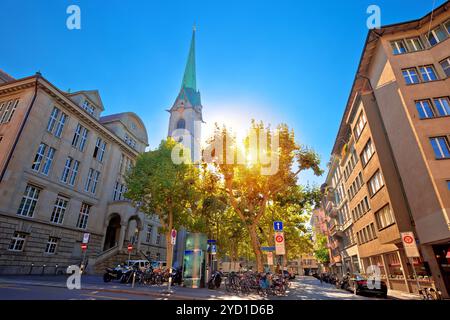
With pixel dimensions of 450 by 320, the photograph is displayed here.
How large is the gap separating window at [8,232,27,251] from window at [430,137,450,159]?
3389cm

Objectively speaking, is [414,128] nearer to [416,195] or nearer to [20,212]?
[416,195]

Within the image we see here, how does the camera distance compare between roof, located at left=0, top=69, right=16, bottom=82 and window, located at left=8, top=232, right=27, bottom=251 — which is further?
roof, located at left=0, top=69, right=16, bottom=82

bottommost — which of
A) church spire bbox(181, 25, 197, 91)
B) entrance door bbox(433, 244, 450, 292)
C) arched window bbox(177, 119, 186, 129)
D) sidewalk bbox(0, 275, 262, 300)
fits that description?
sidewalk bbox(0, 275, 262, 300)

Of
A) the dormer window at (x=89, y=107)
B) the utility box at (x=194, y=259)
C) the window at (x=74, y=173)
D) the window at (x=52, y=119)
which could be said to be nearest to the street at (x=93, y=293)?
the utility box at (x=194, y=259)

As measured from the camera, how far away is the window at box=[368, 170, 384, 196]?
861 inches

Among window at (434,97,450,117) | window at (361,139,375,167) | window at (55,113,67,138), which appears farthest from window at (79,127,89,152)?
window at (434,97,450,117)

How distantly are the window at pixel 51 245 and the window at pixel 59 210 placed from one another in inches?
71.3

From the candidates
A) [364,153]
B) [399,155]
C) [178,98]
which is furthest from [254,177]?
[178,98]

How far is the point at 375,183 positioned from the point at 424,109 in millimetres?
7911

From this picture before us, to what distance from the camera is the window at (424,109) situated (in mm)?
17891

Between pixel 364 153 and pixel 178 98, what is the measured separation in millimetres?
61738

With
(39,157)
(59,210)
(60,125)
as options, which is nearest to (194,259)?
(59,210)

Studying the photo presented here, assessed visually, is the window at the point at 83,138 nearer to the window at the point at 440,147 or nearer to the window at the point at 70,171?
the window at the point at 70,171

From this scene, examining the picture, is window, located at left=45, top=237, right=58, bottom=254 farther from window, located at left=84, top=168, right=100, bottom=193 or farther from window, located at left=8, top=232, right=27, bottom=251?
window, located at left=84, top=168, right=100, bottom=193
